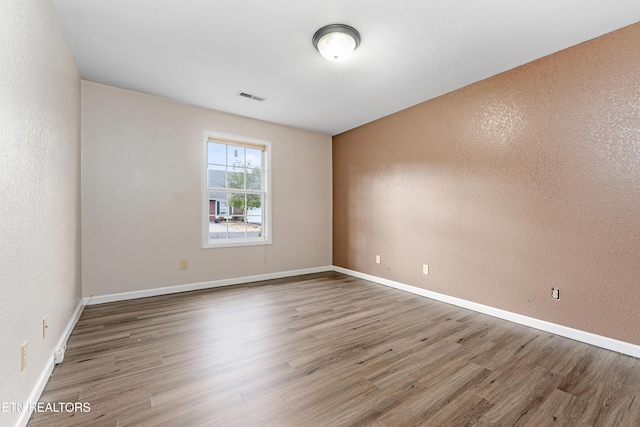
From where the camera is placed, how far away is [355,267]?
4.79 metres

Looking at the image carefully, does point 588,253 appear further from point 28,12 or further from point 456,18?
point 28,12

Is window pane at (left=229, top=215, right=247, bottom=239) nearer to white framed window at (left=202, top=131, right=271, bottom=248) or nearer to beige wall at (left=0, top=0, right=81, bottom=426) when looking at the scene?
white framed window at (left=202, top=131, right=271, bottom=248)

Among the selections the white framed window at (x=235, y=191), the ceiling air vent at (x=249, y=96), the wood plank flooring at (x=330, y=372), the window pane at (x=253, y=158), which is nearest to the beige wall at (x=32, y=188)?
the wood plank flooring at (x=330, y=372)

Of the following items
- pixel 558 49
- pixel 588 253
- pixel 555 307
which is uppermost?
pixel 558 49

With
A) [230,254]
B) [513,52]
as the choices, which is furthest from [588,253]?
[230,254]

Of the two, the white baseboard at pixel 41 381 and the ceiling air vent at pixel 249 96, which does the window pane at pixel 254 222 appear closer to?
the ceiling air vent at pixel 249 96

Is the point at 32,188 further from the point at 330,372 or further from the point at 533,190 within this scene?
the point at 533,190

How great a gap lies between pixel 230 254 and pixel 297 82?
2579 millimetres

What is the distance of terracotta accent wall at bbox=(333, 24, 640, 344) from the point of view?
2203mm

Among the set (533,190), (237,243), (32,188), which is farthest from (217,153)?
(533,190)

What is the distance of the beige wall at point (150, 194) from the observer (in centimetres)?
324

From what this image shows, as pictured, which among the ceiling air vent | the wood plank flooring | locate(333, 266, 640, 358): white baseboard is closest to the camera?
the wood plank flooring

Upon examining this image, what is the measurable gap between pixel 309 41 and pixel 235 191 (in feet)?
8.27

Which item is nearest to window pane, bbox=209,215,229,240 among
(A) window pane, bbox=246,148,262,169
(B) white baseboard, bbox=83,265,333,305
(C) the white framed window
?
(C) the white framed window
